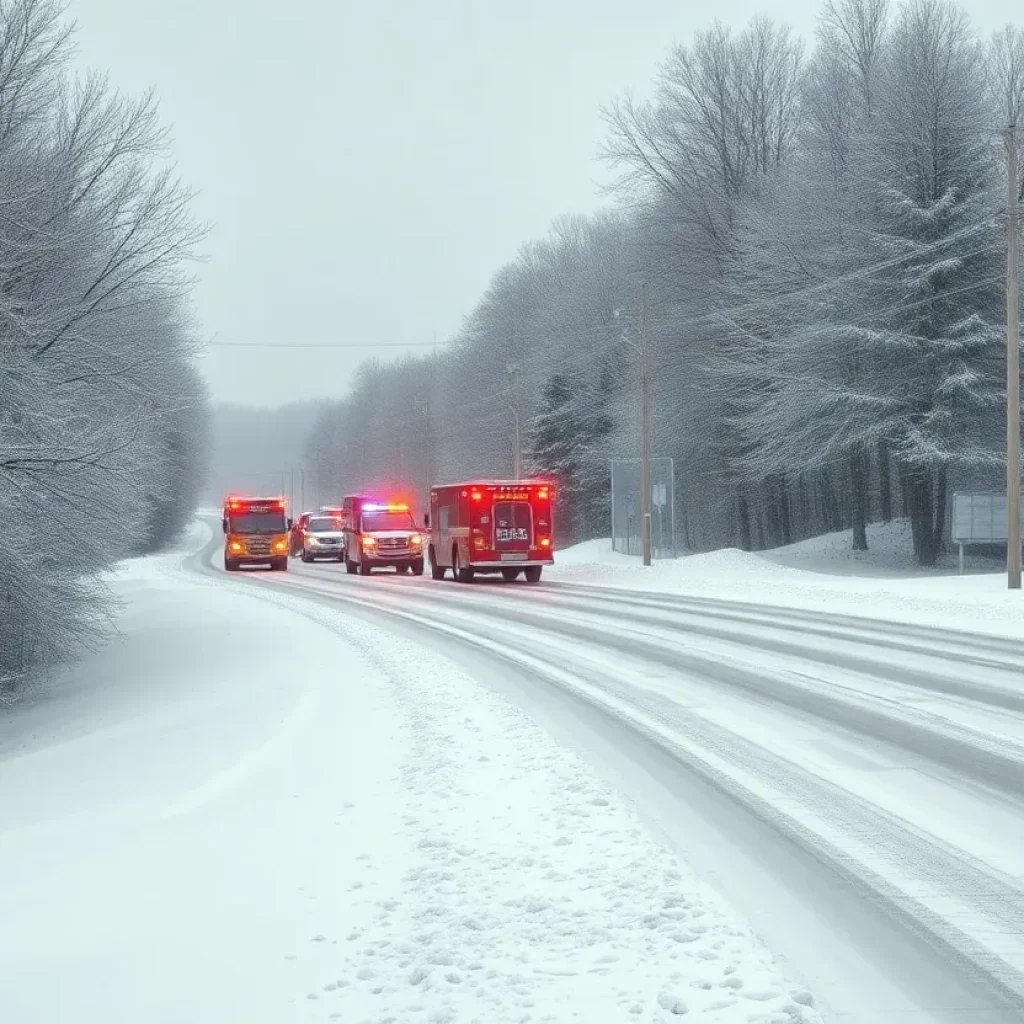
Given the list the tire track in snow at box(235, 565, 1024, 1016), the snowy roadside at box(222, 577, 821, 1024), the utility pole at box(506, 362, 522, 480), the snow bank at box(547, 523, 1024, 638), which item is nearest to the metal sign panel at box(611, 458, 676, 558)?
the snow bank at box(547, 523, 1024, 638)

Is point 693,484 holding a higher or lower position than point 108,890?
higher

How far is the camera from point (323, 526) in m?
56.5

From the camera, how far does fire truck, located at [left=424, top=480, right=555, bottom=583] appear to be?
34312 millimetres

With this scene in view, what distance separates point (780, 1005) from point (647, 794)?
11.2 ft

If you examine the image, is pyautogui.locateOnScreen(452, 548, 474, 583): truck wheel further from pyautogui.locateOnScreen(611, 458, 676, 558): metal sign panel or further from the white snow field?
the white snow field

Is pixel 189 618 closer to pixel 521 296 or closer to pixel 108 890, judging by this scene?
pixel 108 890

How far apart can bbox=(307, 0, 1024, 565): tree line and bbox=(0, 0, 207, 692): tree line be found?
20971mm

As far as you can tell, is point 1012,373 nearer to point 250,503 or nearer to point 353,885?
point 353,885

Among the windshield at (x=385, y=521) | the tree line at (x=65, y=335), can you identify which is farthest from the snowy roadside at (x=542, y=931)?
the windshield at (x=385, y=521)

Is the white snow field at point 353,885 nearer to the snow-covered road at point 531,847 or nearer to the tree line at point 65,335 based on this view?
the snow-covered road at point 531,847

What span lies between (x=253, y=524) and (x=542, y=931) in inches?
1709

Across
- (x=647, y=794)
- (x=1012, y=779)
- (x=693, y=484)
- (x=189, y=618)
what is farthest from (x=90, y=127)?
(x=693, y=484)

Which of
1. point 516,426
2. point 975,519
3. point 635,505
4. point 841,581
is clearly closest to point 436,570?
point 635,505

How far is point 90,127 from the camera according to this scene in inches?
713
